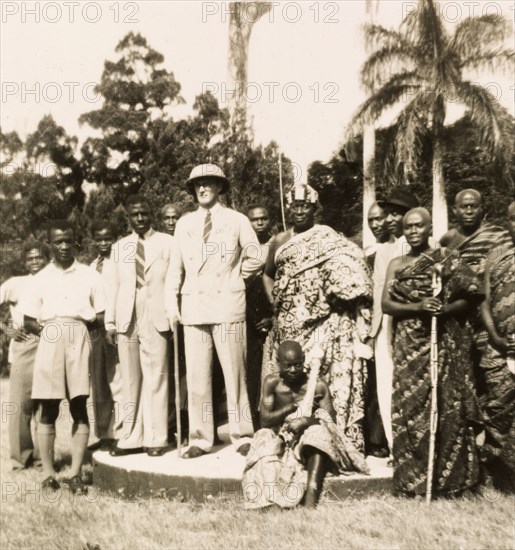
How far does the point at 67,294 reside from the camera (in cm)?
680

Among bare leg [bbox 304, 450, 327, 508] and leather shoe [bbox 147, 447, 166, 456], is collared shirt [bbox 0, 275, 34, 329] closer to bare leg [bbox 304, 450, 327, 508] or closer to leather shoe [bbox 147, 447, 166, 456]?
leather shoe [bbox 147, 447, 166, 456]

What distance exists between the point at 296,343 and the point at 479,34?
1543cm

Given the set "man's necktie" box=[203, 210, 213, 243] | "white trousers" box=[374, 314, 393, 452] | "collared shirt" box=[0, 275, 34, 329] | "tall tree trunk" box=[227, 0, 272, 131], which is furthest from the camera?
"tall tree trunk" box=[227, 0, 272, 131]

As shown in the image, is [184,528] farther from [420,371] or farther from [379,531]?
[420,371]

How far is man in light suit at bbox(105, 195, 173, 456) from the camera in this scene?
22.3 feet

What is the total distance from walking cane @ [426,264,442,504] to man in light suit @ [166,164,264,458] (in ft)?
5.08

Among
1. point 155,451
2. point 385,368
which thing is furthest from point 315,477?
point 155,451

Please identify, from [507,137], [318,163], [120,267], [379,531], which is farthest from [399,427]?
[318,163]

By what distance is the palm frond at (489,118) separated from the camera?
1877cm

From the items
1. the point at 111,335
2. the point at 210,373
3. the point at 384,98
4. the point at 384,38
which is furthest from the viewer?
the point at 384,38

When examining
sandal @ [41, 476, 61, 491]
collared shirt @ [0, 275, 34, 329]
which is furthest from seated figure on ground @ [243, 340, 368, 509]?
collared shirt @ [0, 275, 34, 329]

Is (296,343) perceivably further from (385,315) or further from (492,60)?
(492,60)

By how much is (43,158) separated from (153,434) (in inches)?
698

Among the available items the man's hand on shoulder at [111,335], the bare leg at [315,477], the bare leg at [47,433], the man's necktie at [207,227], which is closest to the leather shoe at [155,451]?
the bare leg at [47,433]
